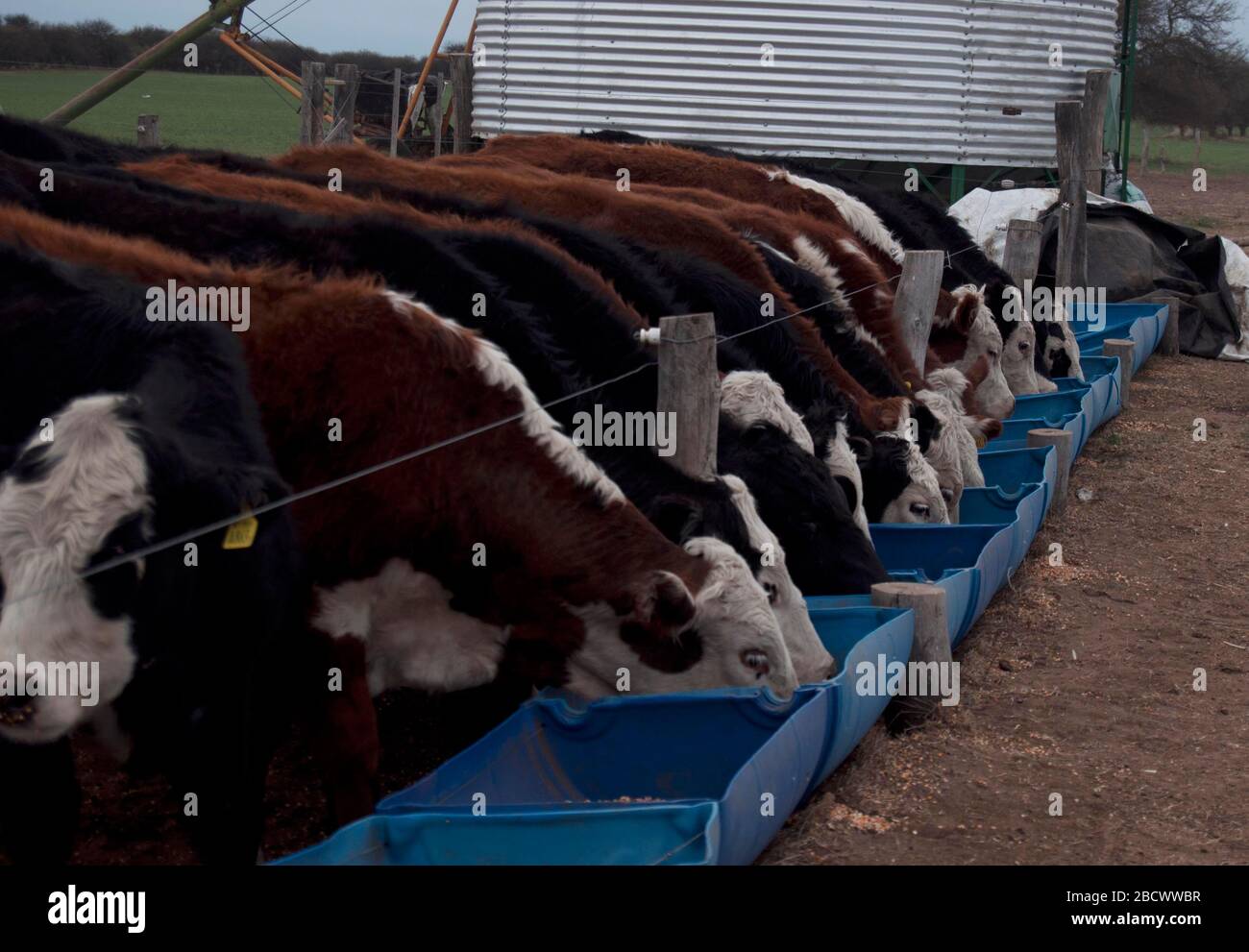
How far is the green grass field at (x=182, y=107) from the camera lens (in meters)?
27.6

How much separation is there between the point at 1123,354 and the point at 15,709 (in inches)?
426

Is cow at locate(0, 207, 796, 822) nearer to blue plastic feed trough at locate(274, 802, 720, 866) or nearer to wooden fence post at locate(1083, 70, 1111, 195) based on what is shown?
blue plastic feed trough at locate(274, 802, 720, 866)

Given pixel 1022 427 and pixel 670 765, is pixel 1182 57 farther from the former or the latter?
pixel 670 765

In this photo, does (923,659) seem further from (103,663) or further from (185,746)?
(103,663)

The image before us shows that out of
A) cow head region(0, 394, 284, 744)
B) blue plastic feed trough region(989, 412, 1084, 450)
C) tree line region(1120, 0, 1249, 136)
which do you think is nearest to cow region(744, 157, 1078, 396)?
blue plastic feed trough region(989, 412, 1084, 450)

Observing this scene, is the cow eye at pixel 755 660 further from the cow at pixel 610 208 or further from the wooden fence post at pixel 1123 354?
the wooden fence post at pixel 1123 354

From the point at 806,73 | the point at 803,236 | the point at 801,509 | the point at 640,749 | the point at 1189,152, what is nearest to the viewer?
the point at 640,749

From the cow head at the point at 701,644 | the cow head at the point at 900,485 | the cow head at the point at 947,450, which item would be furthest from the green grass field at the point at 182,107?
the cow head at the point at 701,644

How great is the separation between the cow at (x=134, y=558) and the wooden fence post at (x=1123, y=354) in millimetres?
9426

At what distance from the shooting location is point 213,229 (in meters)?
5.68

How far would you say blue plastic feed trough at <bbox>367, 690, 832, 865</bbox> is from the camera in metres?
4.10

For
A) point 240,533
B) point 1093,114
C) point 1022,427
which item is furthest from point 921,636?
point 1093,114

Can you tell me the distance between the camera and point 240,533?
3301 mm
